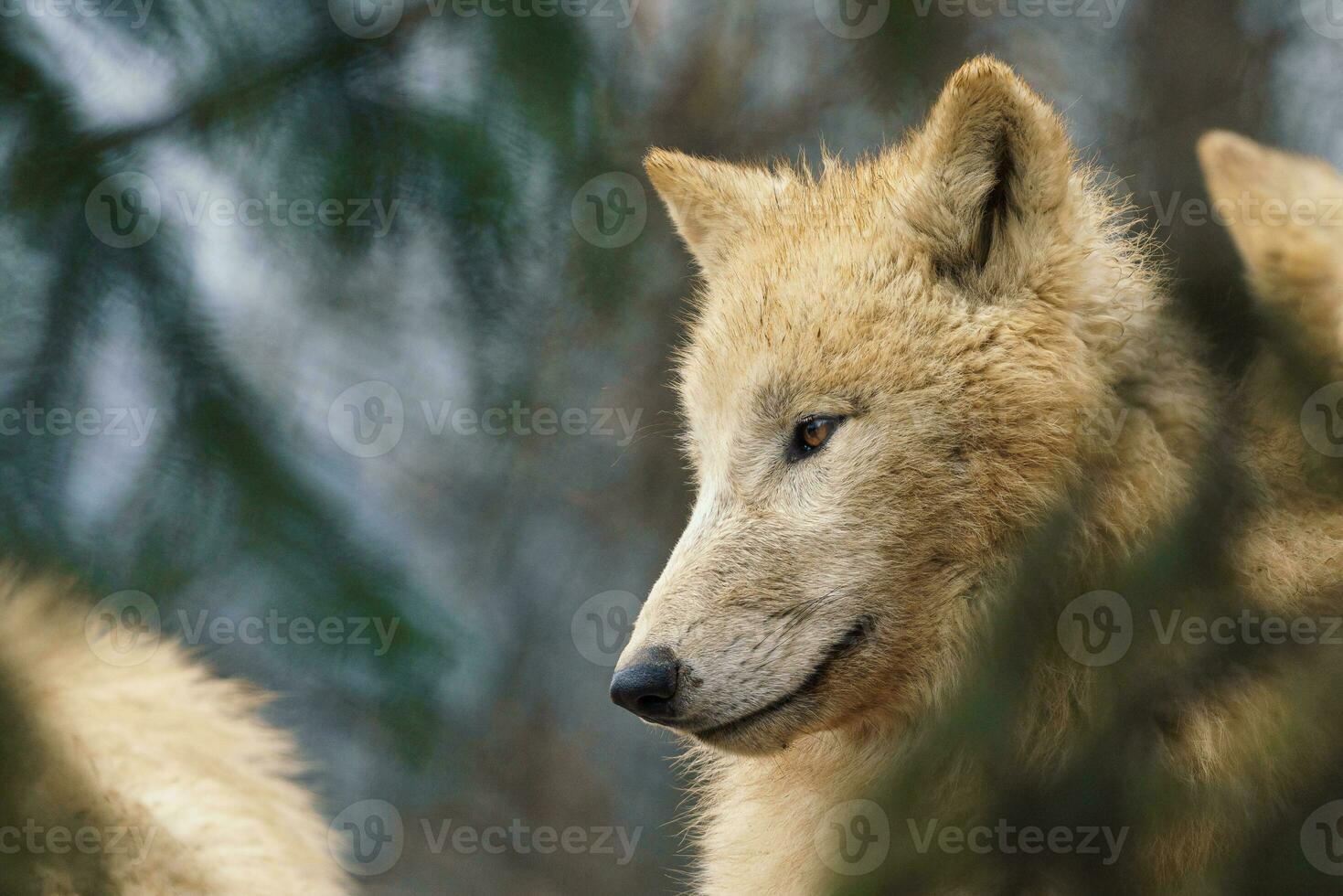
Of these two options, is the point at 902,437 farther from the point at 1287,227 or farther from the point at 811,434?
the point at 1287,227

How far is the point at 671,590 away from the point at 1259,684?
1.42 metres

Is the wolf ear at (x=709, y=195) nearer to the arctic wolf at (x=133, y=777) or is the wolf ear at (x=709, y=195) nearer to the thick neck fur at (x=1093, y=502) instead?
the thick neck fur at (x=1093, y=502)

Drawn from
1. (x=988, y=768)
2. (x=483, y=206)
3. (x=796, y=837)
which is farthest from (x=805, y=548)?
(x=988, y=768)

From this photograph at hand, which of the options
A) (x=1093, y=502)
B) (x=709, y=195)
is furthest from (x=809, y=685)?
(x=709, y=195)

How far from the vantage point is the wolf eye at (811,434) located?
246cm

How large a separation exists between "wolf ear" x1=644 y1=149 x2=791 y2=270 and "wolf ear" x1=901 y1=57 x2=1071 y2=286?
620 mm

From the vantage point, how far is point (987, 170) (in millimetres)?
2445

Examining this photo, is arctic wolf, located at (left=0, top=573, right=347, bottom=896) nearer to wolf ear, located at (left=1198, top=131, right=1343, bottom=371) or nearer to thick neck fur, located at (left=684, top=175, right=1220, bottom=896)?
thick neck fur, located at (left=684, top=175, right=1220, bottom=896)

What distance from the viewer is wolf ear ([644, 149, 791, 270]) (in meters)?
3.14

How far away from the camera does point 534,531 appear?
679 centimetres

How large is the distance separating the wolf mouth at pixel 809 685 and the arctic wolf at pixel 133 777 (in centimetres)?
109

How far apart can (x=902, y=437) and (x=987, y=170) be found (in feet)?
1.89

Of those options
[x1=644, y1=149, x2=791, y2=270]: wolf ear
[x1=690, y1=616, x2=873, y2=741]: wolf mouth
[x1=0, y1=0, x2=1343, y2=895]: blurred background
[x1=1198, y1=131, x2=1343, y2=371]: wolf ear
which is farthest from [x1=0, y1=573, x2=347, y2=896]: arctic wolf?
[x1=644, y1=149, x2=791, y2=270]: wolf ear

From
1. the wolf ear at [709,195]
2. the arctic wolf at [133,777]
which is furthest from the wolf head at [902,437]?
the arctic wolf at [133,777]
